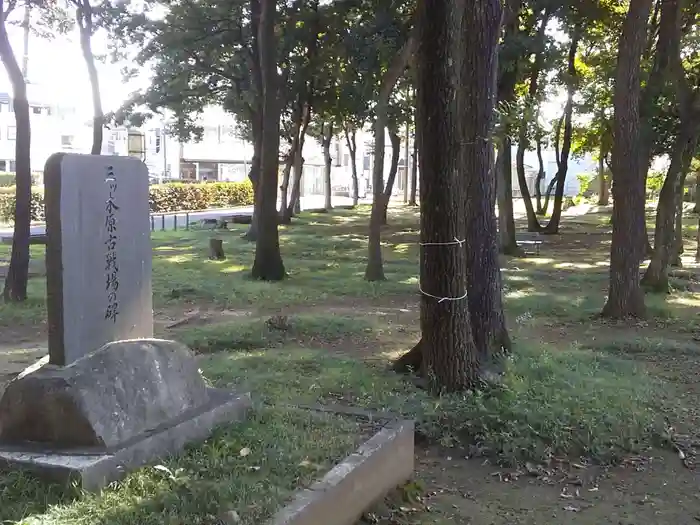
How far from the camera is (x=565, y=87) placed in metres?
25.5

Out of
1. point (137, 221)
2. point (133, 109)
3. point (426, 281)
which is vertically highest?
point (133, 109)

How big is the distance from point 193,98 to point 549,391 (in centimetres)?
2469

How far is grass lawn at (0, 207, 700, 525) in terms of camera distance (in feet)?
12.5

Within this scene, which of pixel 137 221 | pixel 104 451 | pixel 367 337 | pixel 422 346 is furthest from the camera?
pixel 367 337

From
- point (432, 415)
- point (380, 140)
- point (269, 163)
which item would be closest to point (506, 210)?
point (380, 140)

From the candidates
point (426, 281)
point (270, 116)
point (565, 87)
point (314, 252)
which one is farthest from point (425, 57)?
point (565, 87)

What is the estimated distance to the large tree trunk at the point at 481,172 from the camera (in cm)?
738

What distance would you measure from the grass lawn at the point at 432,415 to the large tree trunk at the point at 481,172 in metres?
0.49

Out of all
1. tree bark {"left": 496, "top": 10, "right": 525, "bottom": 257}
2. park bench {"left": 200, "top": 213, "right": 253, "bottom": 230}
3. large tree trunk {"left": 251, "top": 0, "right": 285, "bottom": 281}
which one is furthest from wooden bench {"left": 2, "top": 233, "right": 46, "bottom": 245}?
tree bark {"left": 496, "top": 10, "right": 525, "bottom": 257}

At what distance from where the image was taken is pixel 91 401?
4.04 meters

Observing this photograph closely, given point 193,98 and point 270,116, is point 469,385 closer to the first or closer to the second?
point 270,116

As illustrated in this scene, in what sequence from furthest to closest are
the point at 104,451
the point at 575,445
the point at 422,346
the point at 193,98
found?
1. the point at 193,98
2. the point at 422,346
3. the point at 575,445
4. the point at 104,451

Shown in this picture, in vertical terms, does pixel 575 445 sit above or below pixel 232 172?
below

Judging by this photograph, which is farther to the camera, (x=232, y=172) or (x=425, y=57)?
(x=232, y=172)
